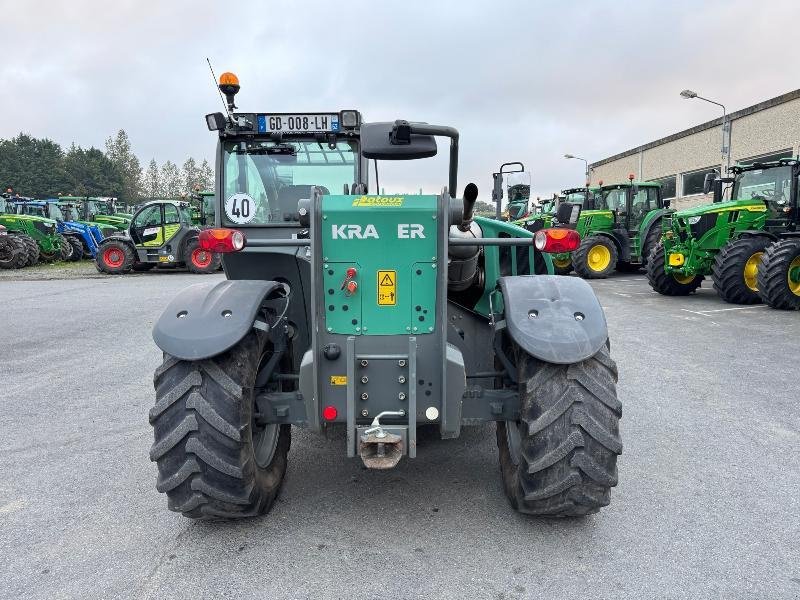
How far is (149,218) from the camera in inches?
717

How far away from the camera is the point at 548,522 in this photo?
286cm

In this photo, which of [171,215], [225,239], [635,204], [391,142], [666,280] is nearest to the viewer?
[391,142]

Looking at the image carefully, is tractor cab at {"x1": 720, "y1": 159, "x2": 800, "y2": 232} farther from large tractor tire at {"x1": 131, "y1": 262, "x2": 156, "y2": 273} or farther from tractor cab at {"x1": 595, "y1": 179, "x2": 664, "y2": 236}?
large tractor tire at {"x1": 131, "y1": 262, "x2": 156, "y2": 273}

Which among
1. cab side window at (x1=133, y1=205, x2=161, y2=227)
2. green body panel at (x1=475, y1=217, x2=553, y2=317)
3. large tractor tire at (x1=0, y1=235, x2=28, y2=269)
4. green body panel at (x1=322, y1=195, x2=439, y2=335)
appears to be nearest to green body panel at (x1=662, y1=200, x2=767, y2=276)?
green body panel at (x1=475, y1=217, x2=553, y2=317)

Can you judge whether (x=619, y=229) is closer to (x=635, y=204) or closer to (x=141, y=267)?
(x=635, y=204)

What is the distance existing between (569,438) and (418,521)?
0.89 metres

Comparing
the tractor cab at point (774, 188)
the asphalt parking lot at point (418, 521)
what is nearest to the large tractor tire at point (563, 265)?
the tractor cab at point (774, 188)

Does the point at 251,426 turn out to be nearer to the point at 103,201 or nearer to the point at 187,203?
the point at 187,203

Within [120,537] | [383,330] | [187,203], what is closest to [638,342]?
[383,330]

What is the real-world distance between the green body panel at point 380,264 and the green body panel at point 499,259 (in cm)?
97

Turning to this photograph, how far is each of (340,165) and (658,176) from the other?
3079cm

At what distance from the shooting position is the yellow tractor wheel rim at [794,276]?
374 inches

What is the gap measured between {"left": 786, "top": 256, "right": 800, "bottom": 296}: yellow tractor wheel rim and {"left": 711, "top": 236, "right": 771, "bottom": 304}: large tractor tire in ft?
1.71

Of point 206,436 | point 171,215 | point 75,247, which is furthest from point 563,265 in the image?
point 75,247
